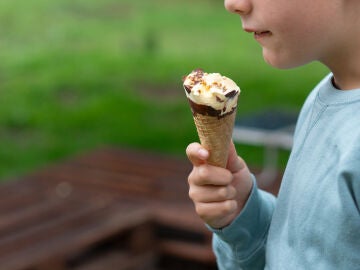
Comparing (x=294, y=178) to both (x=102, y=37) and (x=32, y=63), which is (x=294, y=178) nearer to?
(x=32, y=63)

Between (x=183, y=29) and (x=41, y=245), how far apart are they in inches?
354

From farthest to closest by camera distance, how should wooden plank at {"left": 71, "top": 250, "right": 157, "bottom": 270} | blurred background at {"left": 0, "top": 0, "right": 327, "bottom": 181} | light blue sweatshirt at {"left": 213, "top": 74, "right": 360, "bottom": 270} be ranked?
blurred background at {"left": 0, "top": 0, "right": 327, "bottom": 181} < wooden plank at {"left": 71, "top": 250, "right": 157, "bottom": 270} < light blue sweatshirt at {"left": 213, "top": 74, "right": 360, "bottom": 270}

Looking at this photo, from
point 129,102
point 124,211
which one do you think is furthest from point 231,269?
point 129,102

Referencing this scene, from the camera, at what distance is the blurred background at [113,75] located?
686 cm

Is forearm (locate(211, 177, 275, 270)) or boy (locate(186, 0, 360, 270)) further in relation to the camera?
forearm (locate(211, 177, 275, 270))

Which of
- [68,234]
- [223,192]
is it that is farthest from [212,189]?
[68,234]

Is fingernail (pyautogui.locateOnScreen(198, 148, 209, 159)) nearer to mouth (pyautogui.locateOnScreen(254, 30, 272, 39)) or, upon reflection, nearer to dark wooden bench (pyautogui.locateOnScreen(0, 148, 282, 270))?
mouth (pyautogui.locateOnScreen(254, 30, 272, 39))

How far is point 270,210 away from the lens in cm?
166

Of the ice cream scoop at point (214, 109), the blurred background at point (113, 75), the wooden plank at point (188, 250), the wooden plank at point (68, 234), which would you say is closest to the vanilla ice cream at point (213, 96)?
the ice cream scoop at point (214, 109)

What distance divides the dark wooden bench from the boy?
198 cm

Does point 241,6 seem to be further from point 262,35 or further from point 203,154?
point 203,154

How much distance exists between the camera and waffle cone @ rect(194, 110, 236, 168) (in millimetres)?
1382

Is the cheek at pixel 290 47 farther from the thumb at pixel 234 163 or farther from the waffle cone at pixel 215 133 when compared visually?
the thumb at pixel 234 163

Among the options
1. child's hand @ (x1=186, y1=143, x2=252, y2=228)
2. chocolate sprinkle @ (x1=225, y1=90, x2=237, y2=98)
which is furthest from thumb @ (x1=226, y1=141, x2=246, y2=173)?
chocolate sprinkle @ (x1=225, y1=90, x2=237, y2=98)
